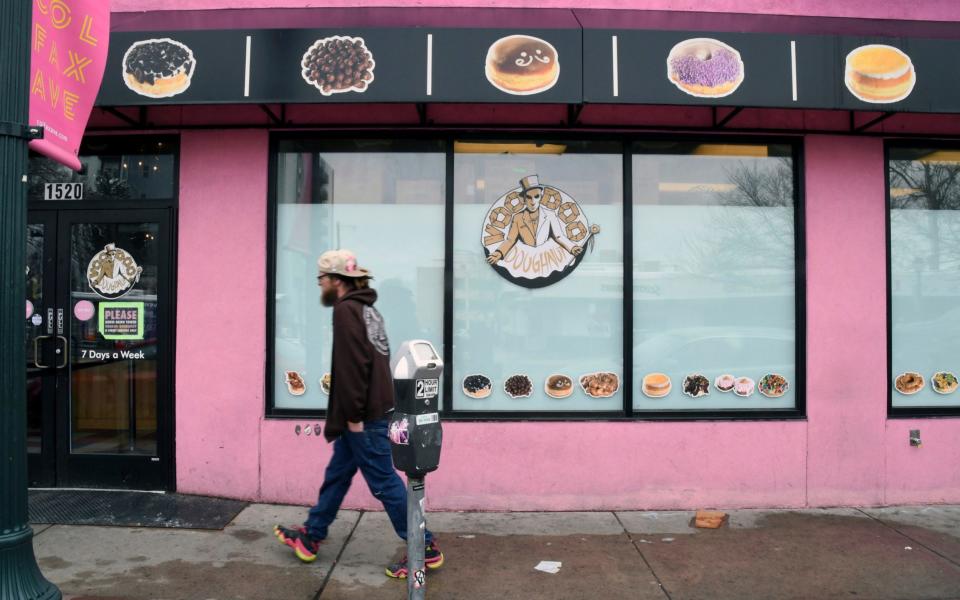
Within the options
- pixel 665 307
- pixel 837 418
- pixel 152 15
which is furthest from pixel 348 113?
pixel 837 418

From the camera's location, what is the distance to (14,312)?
3082 millimetres

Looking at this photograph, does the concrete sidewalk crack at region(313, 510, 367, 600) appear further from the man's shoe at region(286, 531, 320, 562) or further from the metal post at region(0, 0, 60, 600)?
the metal post at region(0, 0, 60, 600)

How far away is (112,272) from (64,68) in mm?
2896

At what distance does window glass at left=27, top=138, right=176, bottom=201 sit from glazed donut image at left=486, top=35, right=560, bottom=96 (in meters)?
2.88

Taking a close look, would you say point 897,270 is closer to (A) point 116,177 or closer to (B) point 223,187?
(B) point 223,187

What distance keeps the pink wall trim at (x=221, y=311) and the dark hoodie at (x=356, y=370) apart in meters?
1.76

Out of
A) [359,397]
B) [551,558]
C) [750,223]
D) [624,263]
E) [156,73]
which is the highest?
[156,73]

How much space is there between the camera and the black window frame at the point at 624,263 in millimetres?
5699

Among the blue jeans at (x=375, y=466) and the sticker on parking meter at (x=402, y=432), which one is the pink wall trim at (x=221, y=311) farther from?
the sticker on parking meter at (x=402, y=432)

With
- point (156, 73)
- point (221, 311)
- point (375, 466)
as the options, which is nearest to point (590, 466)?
point (375, 466)

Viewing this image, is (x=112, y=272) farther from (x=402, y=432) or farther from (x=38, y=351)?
(x=402, y=432)

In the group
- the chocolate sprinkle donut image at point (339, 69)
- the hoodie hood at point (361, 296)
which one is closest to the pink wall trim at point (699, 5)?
the chocolate sprinkle donut image at point (339, 69)

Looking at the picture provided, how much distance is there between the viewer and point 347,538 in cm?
491

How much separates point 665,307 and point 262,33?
3813 millimetres
